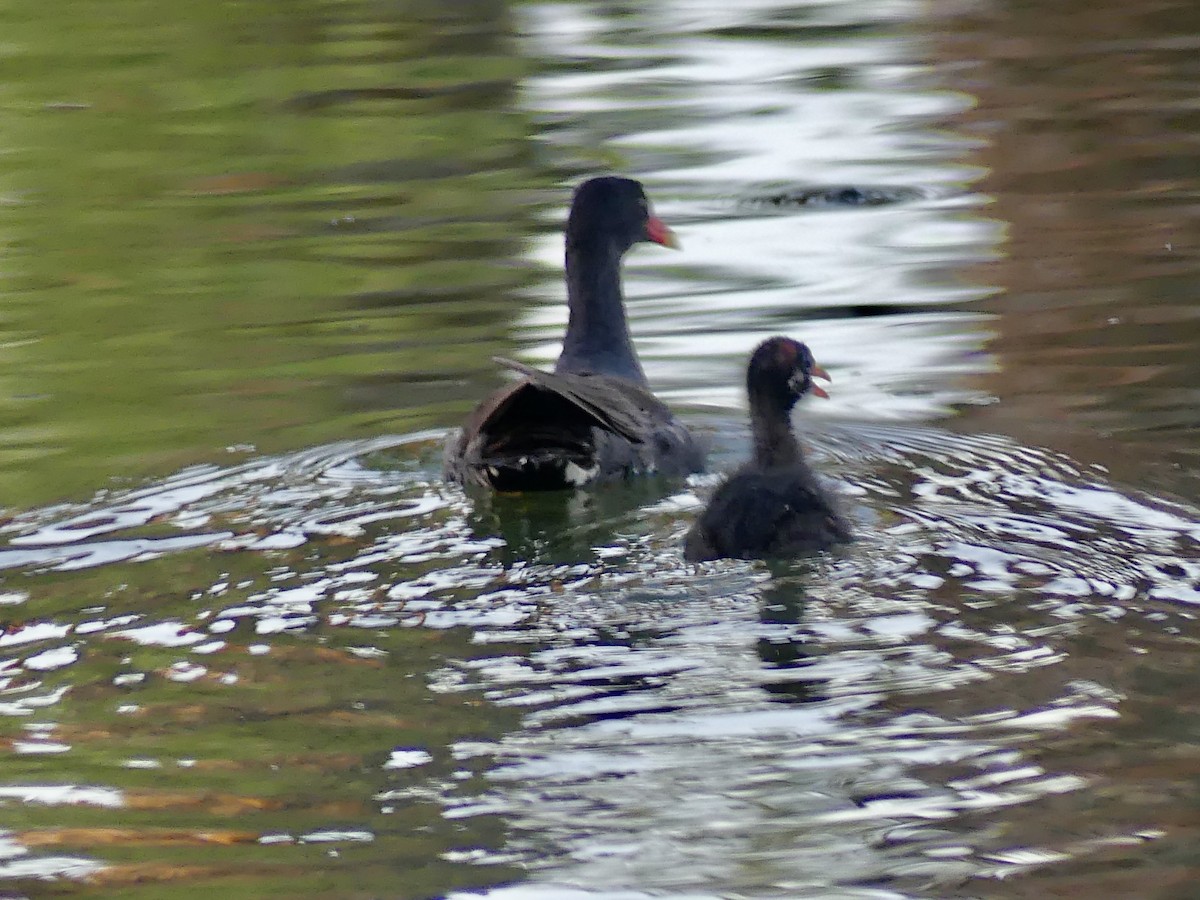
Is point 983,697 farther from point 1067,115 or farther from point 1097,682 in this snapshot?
→ point 1067,115

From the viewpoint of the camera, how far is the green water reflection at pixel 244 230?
30.4 feet

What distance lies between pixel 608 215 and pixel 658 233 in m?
0.28

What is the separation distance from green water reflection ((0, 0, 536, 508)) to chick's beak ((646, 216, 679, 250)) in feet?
3.15

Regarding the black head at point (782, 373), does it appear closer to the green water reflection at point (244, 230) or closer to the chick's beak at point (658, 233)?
the green water reflection at point (244, 230)

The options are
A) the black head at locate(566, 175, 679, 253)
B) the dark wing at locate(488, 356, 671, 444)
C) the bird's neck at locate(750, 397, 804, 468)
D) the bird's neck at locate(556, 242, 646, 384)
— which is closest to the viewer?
the bird's neck at locate(750, 397, 804, 468)

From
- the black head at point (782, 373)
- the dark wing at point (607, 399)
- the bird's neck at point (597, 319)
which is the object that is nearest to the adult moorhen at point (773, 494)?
the black head at point (782, 373)

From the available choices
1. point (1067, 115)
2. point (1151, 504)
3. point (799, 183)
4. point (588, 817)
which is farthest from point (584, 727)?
point (1067, 115)

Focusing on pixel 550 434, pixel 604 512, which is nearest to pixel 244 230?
pixel 550 434

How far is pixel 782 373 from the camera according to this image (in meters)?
7.26

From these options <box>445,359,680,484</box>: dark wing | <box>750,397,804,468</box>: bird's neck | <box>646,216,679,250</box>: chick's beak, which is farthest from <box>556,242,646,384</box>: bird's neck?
<box>750,397,804,468</box>: bird's neck

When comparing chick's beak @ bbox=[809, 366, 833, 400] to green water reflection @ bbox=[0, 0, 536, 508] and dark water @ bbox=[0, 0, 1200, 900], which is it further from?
green water reflection @ bbox=[0, 0, 536, 508]

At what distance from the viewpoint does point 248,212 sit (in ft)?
43.2

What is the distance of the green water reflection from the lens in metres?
9.26

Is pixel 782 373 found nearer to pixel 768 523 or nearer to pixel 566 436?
pixel 768 523
